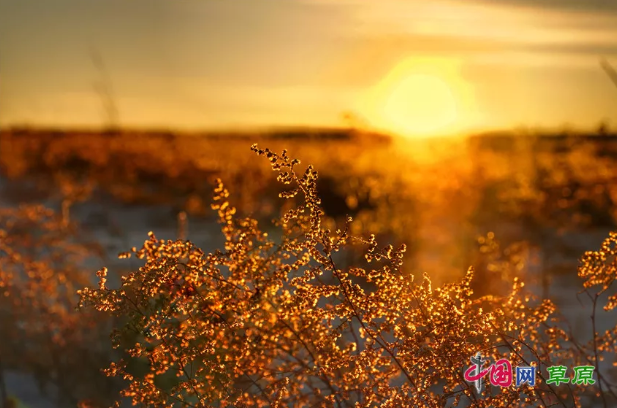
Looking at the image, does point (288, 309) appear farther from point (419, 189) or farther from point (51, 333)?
point (419, 189)

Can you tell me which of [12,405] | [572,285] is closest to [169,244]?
[12,405]

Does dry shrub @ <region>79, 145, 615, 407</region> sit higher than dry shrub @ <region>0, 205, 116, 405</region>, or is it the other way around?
dry shrub @ <region>0, 205, 116, 405</region>

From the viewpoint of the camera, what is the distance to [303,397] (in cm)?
249

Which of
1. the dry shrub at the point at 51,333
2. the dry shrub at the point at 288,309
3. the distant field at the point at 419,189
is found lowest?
the dry shrub at the point at 288,309

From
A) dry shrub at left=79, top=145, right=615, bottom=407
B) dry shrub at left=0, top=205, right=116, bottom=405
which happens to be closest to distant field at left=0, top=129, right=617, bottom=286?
dry shrub at left=0, top=205, right=116, bottom=405

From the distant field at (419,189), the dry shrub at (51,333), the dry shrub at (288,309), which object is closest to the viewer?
the dry shrub at (288,309)

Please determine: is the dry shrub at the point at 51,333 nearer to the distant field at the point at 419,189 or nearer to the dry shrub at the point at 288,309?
the distant field at the point at 419,189

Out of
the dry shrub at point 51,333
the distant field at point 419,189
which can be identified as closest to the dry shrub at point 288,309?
the dry shrub at point 51,333

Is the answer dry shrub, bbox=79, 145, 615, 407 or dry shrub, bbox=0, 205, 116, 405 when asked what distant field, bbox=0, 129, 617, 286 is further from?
dry shrub, bbox=79, 145, 615, 407

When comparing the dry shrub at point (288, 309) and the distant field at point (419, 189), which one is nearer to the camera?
the dry shrub at point (288, 309)

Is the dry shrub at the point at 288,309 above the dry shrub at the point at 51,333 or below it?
below

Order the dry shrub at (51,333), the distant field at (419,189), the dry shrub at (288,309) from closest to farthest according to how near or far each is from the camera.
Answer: the dry shrub at (288,309)
the dry shrub at (51,333)
the distant field at (419,189)

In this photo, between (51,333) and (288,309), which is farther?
(51,333)

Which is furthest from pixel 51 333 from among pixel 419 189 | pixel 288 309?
pixel 419 189
